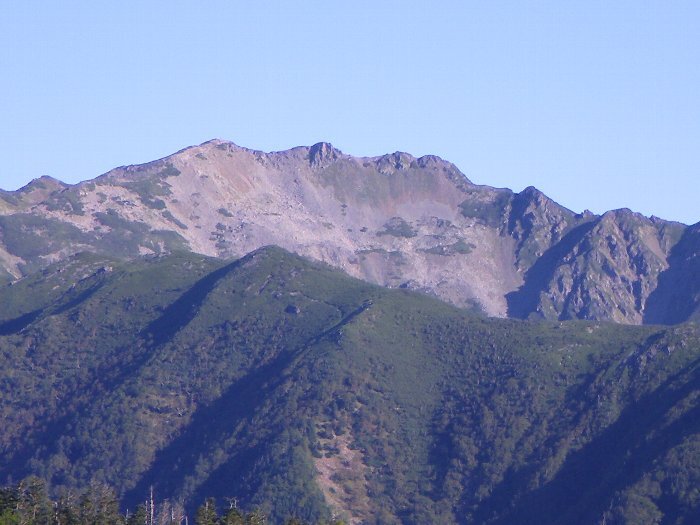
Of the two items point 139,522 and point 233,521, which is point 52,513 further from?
point 233,521

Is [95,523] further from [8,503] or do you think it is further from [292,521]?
[292,521]

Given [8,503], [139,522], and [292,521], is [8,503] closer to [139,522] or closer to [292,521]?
[139,522]

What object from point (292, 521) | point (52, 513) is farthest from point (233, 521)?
point (52, 513)

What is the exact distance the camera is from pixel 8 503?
179875 millimetres

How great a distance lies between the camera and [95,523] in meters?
184

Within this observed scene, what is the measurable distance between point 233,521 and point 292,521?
357 inches

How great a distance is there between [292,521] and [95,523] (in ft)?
74.2

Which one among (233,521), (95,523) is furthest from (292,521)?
(95,523)

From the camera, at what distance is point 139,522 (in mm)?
193000

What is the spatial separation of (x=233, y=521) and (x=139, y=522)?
19032 millimetres

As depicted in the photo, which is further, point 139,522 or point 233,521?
point 139,522

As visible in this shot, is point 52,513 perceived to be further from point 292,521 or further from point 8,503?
point 292,521

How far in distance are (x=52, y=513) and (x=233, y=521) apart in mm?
23754

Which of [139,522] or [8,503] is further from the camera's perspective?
[139,522]
